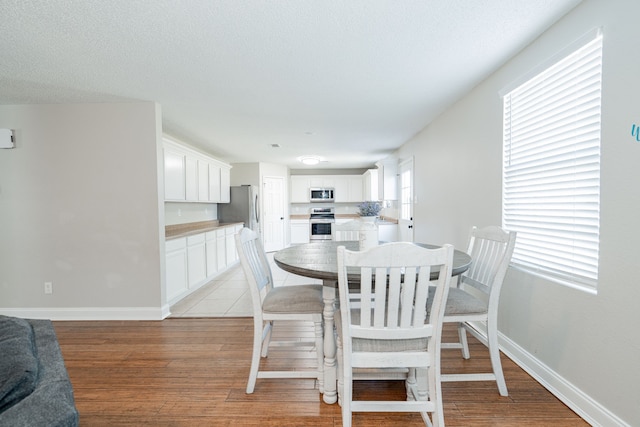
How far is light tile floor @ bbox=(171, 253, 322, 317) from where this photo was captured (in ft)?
10.8

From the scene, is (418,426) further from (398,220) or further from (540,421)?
(398,220)

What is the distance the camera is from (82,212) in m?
3.17

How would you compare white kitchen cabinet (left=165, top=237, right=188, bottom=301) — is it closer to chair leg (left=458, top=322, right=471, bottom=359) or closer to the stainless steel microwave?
chair leg (left=458, top=322, right=471, bottom=359)

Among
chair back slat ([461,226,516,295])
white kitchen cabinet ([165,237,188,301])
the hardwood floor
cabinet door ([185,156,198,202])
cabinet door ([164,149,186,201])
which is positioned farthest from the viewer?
cabinet door ([185,156,198,202])

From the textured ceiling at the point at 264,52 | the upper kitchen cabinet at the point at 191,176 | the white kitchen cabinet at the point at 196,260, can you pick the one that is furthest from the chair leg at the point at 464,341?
the upper kitchen cabinet at the point at 191,176

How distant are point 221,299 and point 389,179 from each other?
3743 mm

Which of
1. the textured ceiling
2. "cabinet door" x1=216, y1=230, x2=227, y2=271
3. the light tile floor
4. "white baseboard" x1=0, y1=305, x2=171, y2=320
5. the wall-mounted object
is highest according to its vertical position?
the textured ceiling

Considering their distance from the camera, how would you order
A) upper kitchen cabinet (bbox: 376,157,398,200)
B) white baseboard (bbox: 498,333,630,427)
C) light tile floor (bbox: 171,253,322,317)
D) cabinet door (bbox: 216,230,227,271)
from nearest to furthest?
1. white baseboard (bbox: 498,333,630,427)
2. light tile floor (bbox: 171,253,322,317)
3. cabinet door (bbox: 216,230,227,271)
4. upper kitchen cabinet (bbox: 376,157,398,200)

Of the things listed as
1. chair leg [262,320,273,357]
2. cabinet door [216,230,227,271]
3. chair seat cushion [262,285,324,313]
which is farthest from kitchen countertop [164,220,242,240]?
chair seat cushion [262,285,324,313]

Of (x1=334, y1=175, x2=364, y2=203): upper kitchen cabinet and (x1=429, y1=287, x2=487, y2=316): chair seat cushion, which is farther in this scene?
(x1=334, y1=175, x2=364, y2=203): upper kitchen cabinet

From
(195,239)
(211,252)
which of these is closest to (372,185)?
(211,252)

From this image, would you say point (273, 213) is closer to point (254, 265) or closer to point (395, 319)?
point (254, 265)

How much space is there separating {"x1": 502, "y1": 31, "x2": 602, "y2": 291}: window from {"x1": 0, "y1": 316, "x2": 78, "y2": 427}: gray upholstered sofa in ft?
7.39

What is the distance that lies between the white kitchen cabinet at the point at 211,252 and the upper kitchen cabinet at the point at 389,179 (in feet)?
10.4
